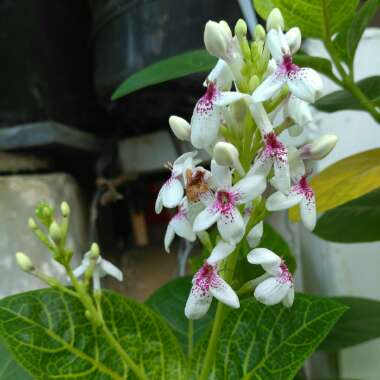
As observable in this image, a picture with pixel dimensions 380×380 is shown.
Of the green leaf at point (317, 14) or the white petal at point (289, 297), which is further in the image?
the green leaf at point (317, 14)

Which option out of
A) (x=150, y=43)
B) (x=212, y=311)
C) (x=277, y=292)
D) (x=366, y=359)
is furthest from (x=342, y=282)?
(x=277, y=292)

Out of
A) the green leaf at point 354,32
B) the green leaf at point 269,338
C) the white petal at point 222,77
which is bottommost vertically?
the green leaf at point 269,338

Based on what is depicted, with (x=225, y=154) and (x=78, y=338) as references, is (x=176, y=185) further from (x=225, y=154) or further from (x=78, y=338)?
(x=78, y=338)

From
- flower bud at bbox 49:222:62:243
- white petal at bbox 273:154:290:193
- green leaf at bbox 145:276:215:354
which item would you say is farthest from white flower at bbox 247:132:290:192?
green leaf at bbox 145:276:215:354

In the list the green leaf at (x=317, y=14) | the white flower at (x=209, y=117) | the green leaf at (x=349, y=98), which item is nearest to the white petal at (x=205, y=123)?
the white flower at (x=209, y=117)

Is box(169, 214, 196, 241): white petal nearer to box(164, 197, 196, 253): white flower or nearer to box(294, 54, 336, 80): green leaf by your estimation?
box(164, 197, 196, 253): white flower

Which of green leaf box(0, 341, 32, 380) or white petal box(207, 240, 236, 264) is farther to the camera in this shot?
green leaf box(0, 341, 32, 380)

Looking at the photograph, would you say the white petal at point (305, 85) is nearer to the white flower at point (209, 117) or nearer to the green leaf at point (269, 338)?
the white flower at point (209, 117)
